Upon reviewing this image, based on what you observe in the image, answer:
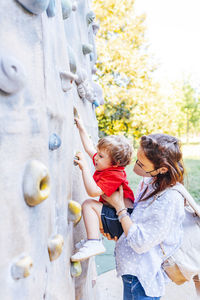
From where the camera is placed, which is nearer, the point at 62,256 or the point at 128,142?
the point at 62,256

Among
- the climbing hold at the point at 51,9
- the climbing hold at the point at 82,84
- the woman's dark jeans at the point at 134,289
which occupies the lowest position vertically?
the woman's dark jeans at the point at 134,289

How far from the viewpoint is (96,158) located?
2025 millimetres

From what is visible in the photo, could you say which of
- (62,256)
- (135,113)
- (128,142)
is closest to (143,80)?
(135,113)

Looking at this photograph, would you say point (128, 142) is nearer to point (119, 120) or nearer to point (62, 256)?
point (62, 256)

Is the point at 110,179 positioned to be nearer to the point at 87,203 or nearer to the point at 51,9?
the point at 87,203

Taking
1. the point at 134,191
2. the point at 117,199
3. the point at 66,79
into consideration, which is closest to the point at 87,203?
the point at 117,199

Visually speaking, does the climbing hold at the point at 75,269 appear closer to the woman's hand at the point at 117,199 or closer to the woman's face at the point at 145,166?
the woman's hand at the point at 117,199

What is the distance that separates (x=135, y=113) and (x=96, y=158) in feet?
32.5

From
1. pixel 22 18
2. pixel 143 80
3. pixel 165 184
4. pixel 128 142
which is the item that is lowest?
pixel 165 184

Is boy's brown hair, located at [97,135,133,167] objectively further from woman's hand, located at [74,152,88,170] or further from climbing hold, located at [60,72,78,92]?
climbing hold, located at [60,72,78,92]

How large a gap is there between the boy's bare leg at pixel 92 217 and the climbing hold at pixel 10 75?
110 centimetres

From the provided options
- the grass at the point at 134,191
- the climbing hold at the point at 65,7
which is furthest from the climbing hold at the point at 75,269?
the climbing hold at the point at 65,7

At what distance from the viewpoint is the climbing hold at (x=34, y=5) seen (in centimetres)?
107

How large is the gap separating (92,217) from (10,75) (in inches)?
46.2
